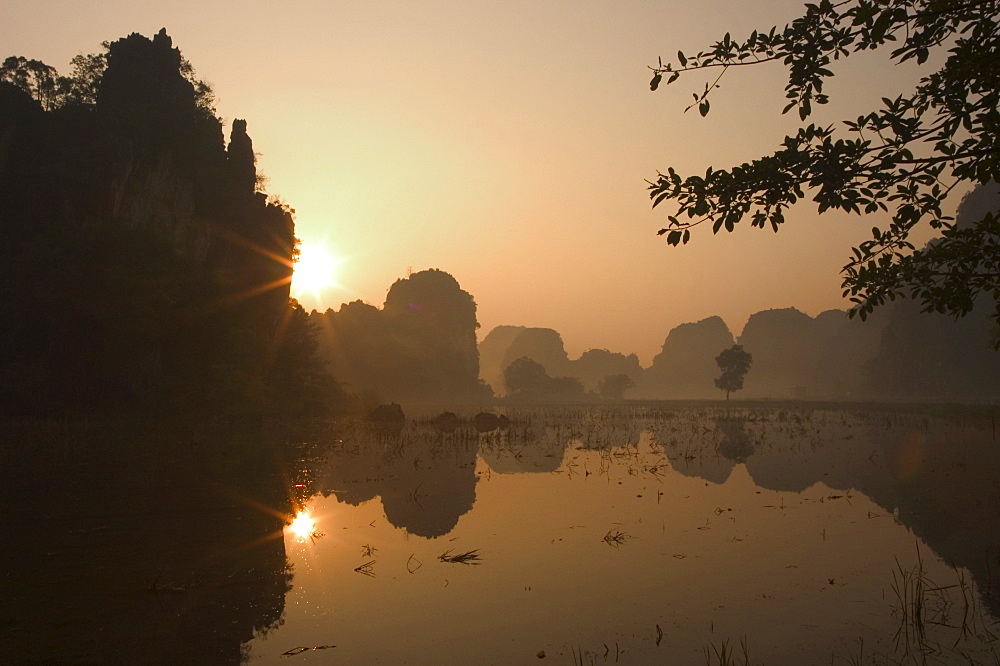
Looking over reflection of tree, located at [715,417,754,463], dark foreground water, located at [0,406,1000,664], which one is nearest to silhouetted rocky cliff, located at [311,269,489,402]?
reflection of tree, located at [715,417,754,463]

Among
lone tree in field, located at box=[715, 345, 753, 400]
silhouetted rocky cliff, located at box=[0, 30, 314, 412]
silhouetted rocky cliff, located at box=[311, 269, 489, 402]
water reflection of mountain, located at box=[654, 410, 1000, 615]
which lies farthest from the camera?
silhouetted rocky cliff, located at box=[311, 269, 489, 402]

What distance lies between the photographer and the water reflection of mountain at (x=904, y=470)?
938 centimetres

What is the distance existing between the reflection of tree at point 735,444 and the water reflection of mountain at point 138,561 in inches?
535

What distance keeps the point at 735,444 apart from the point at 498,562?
17.8 metres

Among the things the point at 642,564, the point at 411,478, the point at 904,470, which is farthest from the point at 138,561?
the point at 904,470

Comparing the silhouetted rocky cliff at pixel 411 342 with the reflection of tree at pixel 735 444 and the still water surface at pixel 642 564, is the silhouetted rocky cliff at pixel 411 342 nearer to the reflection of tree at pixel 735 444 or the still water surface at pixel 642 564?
the reflection of tree at pixel 735 444

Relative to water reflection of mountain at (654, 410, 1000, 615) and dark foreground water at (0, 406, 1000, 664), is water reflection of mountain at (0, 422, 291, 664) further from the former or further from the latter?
water reflection of mountain at (654, 410, 1000, 615)

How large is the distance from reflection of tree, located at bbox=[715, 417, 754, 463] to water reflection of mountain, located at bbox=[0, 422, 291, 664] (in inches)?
535

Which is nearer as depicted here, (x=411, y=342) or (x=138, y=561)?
(x=138, y=561)

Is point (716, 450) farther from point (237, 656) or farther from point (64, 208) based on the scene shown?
point (64, 208)

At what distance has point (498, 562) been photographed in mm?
8297

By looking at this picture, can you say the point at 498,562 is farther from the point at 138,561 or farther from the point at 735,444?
the point at 735,444

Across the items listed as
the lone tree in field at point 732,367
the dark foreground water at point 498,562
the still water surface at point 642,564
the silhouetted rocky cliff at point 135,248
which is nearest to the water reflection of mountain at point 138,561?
the dark foreground water at point 498,562

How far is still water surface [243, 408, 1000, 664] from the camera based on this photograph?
5691 millimetres
